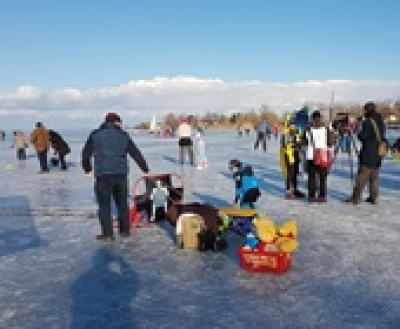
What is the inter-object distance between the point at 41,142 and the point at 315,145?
10.5m

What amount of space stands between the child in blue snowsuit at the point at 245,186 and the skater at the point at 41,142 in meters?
10.7

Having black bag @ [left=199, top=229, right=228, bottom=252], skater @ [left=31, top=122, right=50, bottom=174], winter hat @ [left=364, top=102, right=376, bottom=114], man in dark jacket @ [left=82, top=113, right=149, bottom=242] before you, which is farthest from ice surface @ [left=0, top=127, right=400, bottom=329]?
skater @ [left=31, top=122, right=50, bottom=174]

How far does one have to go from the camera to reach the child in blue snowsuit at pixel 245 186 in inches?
308

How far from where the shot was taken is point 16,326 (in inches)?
163

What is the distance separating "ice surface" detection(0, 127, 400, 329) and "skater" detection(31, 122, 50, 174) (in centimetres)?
797

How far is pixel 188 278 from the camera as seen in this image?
542 cm

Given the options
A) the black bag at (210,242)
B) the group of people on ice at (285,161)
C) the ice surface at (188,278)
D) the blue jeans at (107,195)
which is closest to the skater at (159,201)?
the ice surface at (188,278)

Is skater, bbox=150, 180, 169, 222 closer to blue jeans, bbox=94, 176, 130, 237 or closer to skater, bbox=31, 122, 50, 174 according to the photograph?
blue jeans, bbox=94, 176, 130, 237

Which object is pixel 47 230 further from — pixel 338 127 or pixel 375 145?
pixel 338 127

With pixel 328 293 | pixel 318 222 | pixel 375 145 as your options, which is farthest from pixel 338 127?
pixel 328 293

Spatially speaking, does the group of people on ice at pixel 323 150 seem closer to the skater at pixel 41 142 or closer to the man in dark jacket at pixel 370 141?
the man in dark jacket at pixel 370 141

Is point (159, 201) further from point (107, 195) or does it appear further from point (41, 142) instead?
point (41, 142)

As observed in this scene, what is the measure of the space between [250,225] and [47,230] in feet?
10.1

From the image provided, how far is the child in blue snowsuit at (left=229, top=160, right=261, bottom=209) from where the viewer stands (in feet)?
25.7
